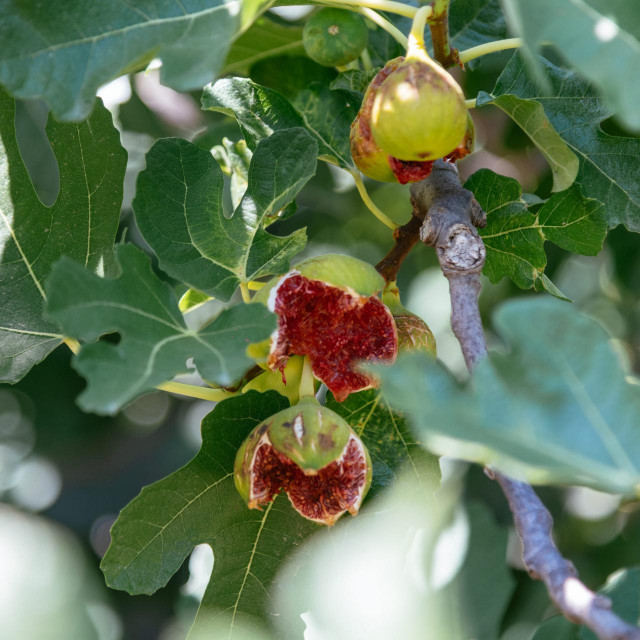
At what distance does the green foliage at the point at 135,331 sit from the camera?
0.78 m

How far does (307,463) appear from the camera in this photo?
0.94 m

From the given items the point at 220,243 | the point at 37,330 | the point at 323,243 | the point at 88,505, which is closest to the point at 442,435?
the point at 220,243

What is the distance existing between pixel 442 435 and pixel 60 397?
1.66 meters

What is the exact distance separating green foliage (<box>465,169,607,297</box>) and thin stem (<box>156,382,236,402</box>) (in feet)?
1.49

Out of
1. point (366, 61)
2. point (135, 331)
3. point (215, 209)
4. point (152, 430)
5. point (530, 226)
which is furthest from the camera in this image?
point (152, 430)

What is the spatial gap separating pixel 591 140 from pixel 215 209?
525mm

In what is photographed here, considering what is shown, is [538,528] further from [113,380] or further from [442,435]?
[113,380]

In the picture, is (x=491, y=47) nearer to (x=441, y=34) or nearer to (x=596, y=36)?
(x=441, y=34)

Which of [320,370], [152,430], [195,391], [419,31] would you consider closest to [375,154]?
[419,31]

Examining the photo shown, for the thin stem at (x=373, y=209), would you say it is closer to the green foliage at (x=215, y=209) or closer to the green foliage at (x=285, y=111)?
the green foliage at (x=285, y=111)

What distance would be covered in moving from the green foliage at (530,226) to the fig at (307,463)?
406mm

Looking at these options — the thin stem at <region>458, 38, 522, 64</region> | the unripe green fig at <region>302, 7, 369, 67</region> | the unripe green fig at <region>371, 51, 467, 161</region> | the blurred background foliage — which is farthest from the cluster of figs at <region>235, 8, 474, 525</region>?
the blurred background foliage

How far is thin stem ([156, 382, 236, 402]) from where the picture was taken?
3.55 ft

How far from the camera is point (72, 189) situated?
1189 mm
